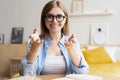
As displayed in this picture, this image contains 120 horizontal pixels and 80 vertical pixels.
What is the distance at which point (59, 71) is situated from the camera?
1.39 m

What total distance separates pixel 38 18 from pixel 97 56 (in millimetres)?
1395

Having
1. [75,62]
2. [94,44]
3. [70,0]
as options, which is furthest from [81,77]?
[70,0]

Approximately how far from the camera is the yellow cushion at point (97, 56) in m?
2.94

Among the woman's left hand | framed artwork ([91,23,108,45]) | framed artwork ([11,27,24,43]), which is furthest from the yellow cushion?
the woman's left hand

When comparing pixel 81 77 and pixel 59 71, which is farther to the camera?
pixel 59 71

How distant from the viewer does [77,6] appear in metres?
3.50

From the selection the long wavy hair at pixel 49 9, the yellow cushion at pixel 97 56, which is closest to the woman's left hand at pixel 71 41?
the long wavy hair at pixel 49 9

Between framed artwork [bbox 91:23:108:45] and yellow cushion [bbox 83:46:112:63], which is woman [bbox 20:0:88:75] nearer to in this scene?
yellow cushion [bbox 83:46:112:63]

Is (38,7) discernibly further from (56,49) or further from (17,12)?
(56,49)

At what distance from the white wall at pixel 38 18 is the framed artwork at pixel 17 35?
7 centimetres

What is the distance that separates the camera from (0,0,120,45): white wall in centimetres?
332

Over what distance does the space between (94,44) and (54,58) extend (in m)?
2.09

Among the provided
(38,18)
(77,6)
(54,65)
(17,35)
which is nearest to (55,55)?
(54,65)

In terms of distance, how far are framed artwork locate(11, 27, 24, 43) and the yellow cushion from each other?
1408 millimetres
